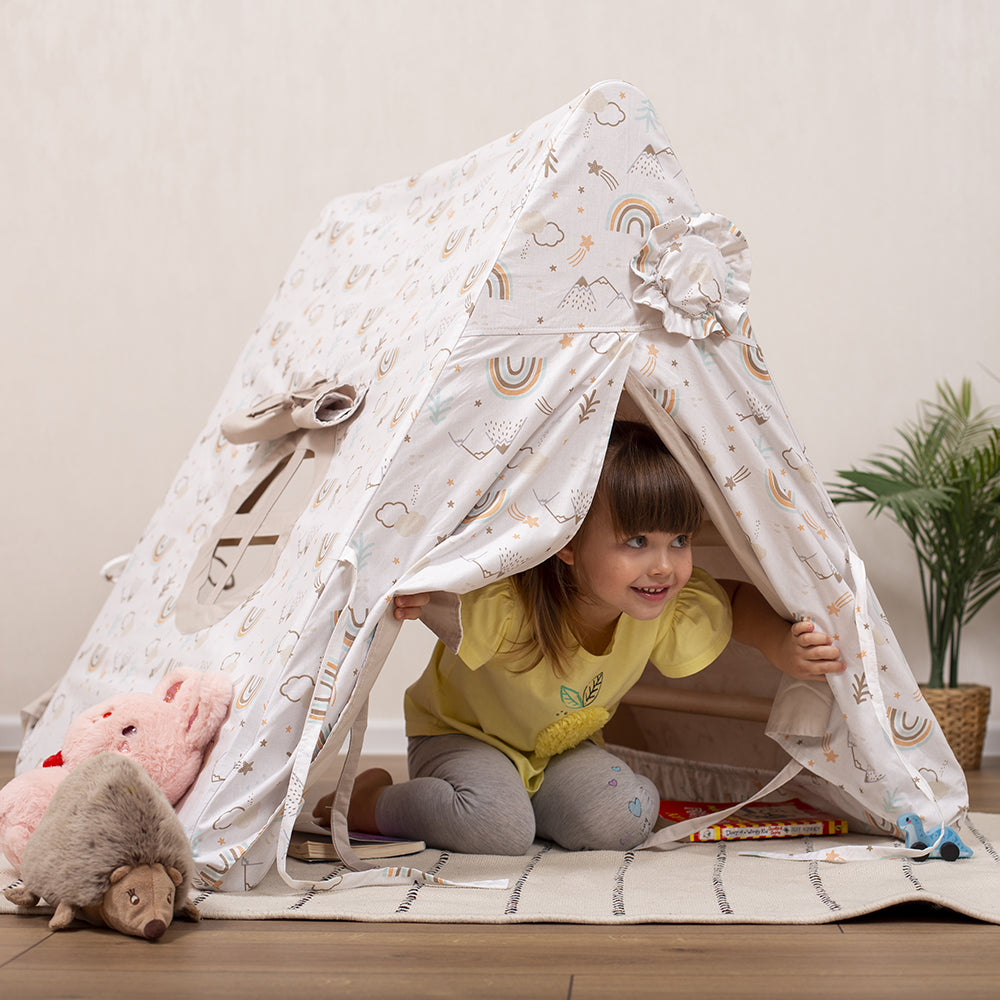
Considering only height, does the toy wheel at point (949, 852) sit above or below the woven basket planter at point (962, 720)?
below

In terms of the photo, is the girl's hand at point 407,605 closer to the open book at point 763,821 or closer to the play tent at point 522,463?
the play tent at point 522,463

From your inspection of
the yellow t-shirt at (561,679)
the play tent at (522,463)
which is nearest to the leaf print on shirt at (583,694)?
the yellow t-shirt at (561,679)

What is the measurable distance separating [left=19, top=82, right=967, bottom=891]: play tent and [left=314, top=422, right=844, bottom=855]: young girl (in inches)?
3.6

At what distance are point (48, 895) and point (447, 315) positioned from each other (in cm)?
73

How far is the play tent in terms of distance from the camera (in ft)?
3.82

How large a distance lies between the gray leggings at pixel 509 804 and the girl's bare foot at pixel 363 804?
0.03 m

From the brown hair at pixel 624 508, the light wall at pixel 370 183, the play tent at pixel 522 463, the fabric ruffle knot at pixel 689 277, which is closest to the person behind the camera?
the play tent at pixel 522 463

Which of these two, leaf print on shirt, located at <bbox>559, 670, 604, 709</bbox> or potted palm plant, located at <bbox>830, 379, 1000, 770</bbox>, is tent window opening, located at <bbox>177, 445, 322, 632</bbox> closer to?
leaf print on shirt, located at <bbox>559, 670, 604, 709</bbox>

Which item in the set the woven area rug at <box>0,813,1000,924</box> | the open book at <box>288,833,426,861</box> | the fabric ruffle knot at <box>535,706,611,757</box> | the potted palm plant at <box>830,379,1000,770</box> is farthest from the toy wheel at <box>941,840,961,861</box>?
the potted palm plant at <box>830,379,1000,770</box>

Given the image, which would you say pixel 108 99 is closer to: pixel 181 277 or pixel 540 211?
pixel 181 277

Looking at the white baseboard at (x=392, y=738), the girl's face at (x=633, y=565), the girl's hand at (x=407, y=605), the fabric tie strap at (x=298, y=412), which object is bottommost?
the white baseboard at (x=392, y=738)

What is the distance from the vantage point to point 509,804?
1.42 meters

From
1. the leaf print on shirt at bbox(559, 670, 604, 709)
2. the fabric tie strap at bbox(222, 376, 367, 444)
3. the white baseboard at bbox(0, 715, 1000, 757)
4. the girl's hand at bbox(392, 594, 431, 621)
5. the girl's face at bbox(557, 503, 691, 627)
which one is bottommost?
the white baseboard at bbox(0, 715, 1000, 757)

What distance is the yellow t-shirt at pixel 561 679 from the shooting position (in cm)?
150
